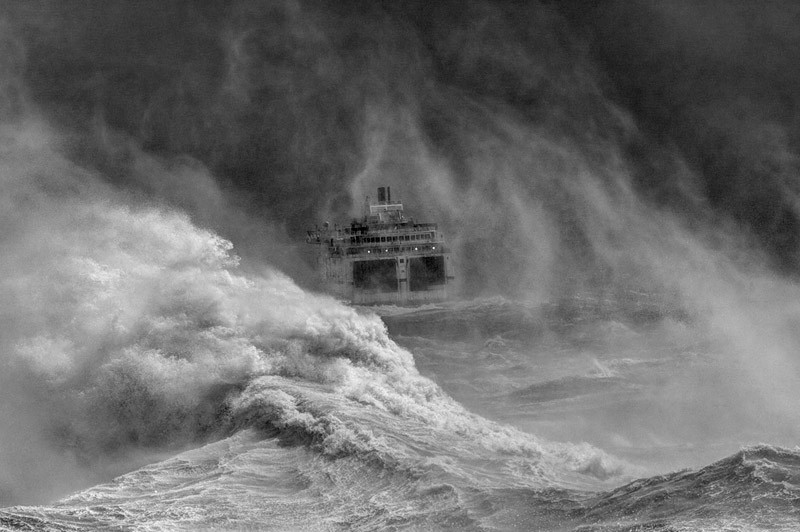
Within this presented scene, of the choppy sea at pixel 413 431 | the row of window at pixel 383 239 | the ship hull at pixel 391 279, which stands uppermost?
the row of window at pixel 383 239

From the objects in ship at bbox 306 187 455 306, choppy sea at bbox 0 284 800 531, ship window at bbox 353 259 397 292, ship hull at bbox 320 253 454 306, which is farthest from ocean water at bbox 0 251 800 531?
ship window at bbox 353 259 397 292

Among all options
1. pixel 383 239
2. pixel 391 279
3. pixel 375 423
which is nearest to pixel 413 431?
pixel 375 423

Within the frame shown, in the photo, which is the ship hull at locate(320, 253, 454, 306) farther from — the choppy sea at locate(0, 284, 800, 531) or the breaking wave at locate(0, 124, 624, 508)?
the breaking wave at locate(0, 124, 624, 508)

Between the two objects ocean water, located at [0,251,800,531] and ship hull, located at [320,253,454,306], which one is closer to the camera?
ocean water, located at [0,251,800,531]

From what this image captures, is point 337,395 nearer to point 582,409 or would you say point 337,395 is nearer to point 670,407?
point 582,409

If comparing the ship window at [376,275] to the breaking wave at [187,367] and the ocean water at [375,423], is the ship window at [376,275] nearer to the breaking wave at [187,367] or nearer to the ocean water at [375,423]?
the ocean water at [375,423]

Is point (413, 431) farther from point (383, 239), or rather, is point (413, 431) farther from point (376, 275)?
point (383, 239)

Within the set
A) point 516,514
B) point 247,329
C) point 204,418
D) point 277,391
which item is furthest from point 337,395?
point 516,514

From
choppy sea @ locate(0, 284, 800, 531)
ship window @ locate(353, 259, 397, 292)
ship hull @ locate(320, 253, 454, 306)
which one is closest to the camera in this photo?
choppy sea @ locate(0, 284, 800, 531)

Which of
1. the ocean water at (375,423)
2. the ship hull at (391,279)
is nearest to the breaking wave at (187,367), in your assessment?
the ocean water at (375,423)
